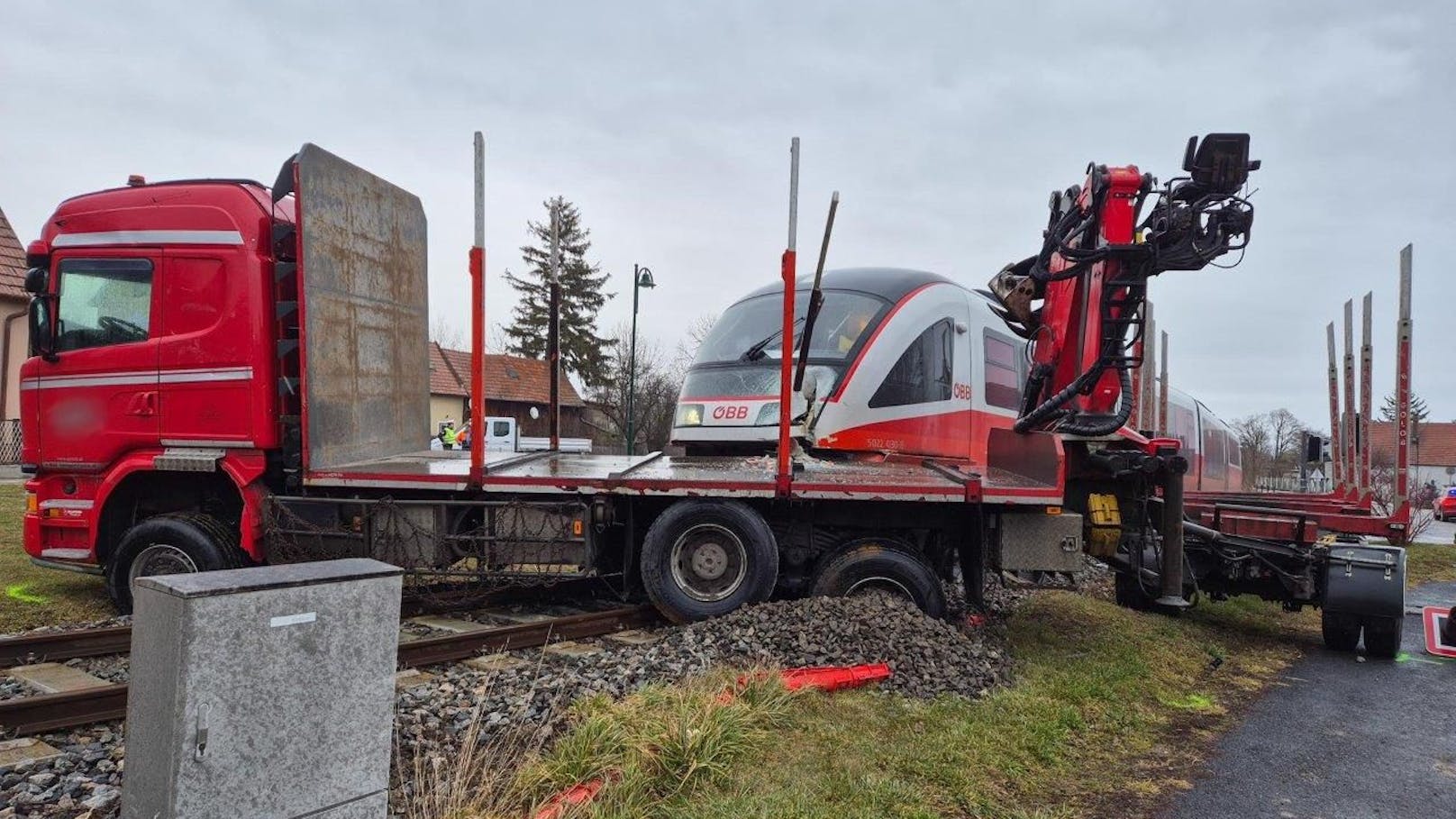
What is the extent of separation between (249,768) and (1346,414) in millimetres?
17895

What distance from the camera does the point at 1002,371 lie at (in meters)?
A: 9.86

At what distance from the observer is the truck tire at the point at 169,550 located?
6773 millimetres

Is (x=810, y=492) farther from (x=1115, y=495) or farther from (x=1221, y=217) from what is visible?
(x=1221, y=217)

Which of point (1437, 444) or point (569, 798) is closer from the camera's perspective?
point (569, 798)

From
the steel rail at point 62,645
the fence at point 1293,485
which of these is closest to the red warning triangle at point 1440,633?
the steel rail at point 62,645

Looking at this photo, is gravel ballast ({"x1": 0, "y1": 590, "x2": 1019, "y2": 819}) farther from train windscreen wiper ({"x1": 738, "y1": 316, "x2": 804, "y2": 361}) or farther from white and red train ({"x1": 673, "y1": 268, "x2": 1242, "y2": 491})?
train windscreen wiper ({"x1": 738, "y1": 316, "x2": 804, "y2": 361})

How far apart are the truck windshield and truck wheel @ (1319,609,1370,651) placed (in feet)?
15.6

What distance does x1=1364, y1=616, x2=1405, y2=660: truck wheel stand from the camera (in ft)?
24.9

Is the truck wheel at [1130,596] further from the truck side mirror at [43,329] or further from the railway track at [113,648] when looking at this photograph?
the truck side mirror at [43,329]

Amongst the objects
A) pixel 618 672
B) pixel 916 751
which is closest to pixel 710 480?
pixel 618 672

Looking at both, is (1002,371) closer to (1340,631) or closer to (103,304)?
(1340,631)

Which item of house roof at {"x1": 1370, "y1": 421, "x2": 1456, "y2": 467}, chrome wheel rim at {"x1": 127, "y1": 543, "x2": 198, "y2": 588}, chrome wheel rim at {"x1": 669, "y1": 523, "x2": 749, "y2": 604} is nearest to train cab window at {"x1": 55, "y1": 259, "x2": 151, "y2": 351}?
chrome wheel rim at {"x1": 127, "y1": 543, "x2": 198, "y2": 588}

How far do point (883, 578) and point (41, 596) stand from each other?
715 cm

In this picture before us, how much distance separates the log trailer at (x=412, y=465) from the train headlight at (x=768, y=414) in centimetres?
72
